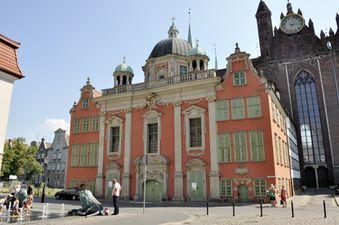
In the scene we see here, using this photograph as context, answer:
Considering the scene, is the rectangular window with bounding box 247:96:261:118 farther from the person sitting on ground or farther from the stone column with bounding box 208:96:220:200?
the person sitting on ground

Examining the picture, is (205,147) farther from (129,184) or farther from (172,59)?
(172,59)

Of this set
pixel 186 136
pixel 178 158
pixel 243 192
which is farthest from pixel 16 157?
pixel 243 192

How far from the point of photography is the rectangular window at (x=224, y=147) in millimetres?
25922

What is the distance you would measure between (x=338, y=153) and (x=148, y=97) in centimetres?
3531

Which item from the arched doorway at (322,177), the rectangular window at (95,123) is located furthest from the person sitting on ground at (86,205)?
the arched doorway at (322,177)

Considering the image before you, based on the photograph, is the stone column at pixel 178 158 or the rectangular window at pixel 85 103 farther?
the rectangular window at pixel 85 103

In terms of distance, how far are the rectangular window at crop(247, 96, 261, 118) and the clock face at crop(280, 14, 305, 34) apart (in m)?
37.2

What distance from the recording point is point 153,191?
28.6 metres

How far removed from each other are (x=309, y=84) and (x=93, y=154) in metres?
41.0

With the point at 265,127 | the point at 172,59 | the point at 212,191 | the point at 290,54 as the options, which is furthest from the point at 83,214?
the point at 290,54

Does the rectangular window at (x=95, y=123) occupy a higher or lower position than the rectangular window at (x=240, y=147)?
higher

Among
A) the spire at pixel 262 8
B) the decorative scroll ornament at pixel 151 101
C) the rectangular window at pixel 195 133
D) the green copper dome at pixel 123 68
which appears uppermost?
the spire at pixel 262 8

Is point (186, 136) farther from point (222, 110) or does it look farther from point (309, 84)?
point (309, 84)

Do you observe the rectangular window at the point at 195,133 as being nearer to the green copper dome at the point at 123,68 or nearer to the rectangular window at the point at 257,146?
the rectangular window at the point at 257,146
